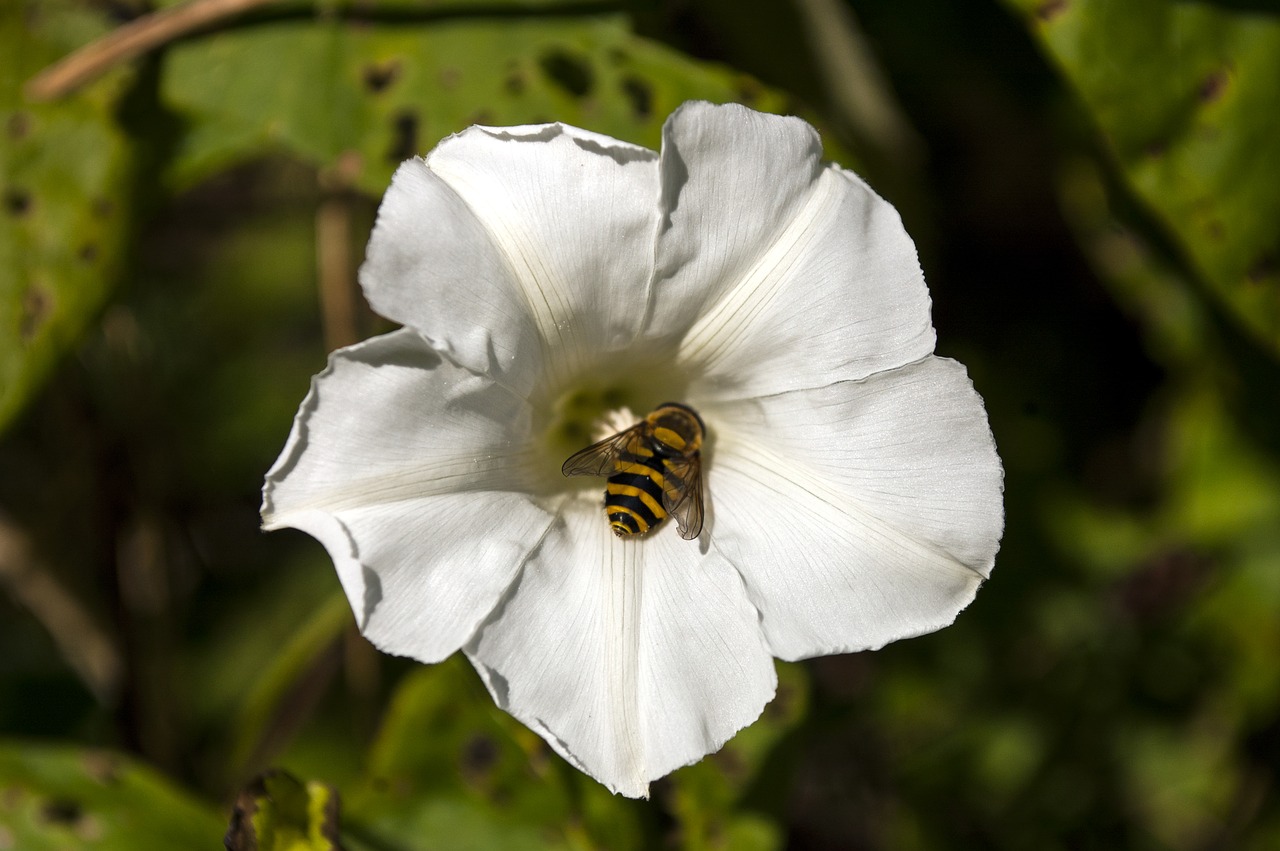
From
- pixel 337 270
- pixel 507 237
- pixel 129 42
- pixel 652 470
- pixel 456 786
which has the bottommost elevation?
pixel 456 786

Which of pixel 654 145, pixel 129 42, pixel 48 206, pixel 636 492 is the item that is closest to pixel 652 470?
pixel 636 492

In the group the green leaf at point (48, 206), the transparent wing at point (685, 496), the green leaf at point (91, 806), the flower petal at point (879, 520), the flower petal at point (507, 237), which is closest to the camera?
the flower petal at point (507, 237)

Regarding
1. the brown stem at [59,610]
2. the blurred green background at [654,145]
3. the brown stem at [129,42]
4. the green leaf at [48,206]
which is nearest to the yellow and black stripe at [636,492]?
the blurred green background at [654,145]

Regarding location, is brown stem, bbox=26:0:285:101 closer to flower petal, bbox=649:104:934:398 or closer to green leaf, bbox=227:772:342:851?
flower petal, bbox=649:104:934:398

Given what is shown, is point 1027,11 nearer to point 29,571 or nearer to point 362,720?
point 362,720

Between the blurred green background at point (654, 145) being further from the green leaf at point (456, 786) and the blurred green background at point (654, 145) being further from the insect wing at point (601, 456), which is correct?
the insect wing at point (601, 456)

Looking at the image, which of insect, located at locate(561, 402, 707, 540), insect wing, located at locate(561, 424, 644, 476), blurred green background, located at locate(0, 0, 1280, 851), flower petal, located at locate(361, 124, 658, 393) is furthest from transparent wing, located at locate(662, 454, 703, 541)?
blurred green background, located at locate(0, 0, 1280, 851)

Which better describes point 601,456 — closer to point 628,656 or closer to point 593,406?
point 593,406
